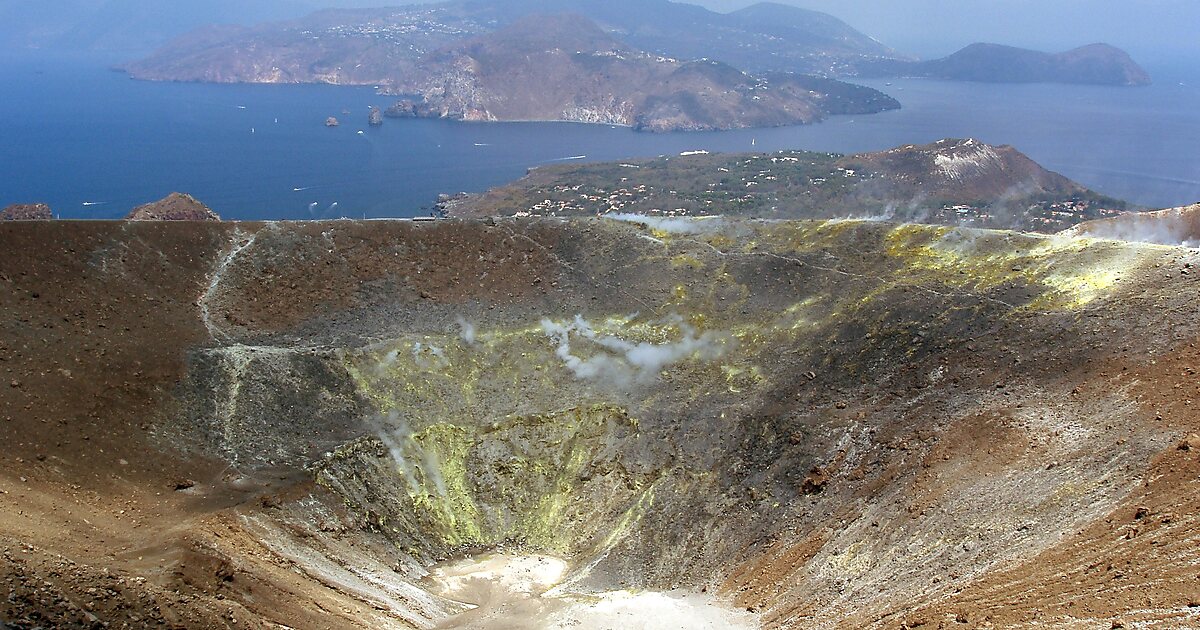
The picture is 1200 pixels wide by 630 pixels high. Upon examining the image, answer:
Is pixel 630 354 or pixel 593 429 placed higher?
pixel 630 354

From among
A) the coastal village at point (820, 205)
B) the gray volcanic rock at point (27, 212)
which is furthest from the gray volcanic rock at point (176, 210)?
the coastal village at point (820, 205)

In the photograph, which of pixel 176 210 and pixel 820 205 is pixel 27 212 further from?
pixel 820 205

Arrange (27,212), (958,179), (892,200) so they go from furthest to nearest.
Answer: (958,179), (892,200), (27,212)

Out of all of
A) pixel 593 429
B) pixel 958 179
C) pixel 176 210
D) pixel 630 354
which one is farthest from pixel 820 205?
pixel 593 429

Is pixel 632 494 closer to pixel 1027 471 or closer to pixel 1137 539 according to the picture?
pixel 1027 471

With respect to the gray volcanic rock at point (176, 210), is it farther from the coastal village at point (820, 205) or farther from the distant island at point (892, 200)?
the distant island at point (892, 200)

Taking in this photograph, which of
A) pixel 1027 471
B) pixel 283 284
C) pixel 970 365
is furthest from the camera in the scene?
pixel 283 284

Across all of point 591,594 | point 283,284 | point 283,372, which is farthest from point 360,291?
point 591,594

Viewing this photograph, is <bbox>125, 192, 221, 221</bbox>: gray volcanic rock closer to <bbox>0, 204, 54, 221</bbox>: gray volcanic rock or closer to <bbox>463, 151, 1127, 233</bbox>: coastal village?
<bbox>0, 204, 54, 221</bbox>: gray volcanic rock

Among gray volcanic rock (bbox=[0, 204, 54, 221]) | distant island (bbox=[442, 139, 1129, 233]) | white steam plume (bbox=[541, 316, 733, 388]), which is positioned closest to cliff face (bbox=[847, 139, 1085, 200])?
distant island (bbox=[442, 139, 1129, 233])
